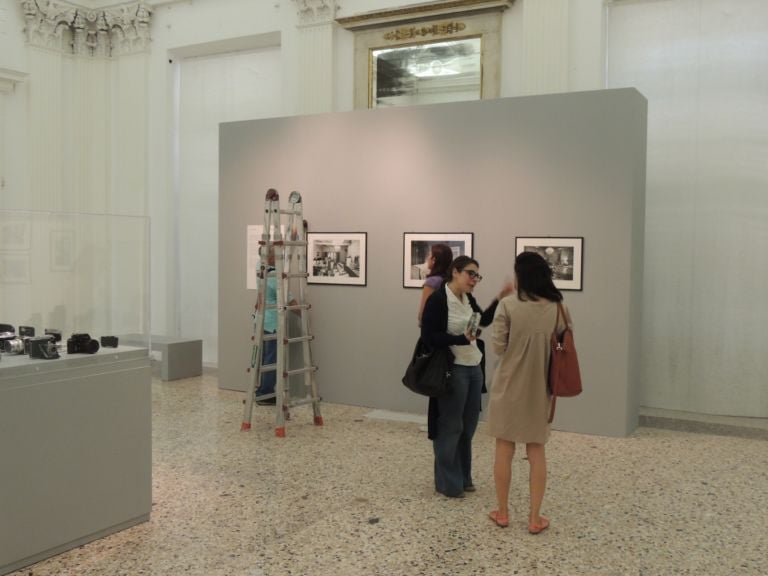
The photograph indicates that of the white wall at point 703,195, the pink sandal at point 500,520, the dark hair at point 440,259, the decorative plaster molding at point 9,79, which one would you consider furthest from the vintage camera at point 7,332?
the decorative plaster molding at point 9,79

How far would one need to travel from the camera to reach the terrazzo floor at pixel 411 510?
4.61 meters

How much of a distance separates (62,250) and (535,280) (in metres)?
3.17

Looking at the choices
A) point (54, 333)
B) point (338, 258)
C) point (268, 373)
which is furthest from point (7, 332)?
point (338, 258)

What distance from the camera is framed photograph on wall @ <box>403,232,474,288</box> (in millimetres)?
8758

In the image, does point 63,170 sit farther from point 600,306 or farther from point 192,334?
point 600,306

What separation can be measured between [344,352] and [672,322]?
4218 mm

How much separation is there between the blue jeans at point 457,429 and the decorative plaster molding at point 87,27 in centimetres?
1081

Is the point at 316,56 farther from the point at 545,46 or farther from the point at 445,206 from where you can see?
the point at 445,206

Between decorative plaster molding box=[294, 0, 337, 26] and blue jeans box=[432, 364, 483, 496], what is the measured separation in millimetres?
7714

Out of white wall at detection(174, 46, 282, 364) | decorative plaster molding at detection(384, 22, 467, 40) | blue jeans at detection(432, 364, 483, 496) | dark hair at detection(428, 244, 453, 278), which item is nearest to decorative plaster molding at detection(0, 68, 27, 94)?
white wall at detection(174, 46, 282, 364)

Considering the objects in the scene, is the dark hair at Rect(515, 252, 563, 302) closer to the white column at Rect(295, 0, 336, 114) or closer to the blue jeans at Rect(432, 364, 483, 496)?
the blue jeans at Rect(432, 364, 483, 496)

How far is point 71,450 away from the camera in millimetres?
4734

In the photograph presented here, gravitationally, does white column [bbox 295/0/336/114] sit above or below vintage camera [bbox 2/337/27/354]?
above

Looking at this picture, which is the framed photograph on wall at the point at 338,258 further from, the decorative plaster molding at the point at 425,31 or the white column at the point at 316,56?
the decorative plaster molding at the point at 425,31
